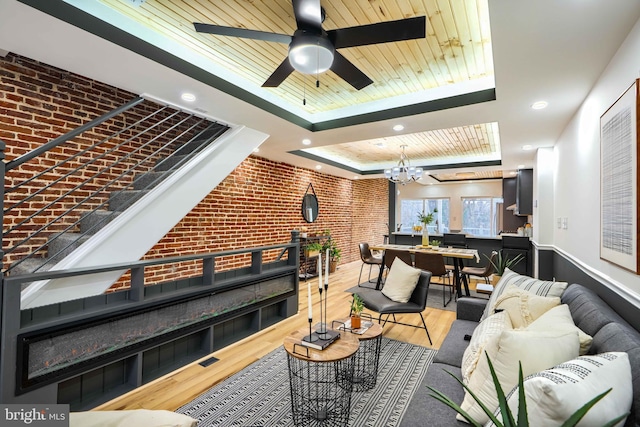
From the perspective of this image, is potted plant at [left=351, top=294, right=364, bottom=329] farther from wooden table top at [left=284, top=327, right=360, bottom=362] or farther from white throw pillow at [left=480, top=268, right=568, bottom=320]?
white throw pillow at [left=480, top=268, right=568, bottom=320]

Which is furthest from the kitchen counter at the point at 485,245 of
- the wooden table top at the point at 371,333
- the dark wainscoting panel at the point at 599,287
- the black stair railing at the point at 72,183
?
A: the black stair railing at the point at 72,183

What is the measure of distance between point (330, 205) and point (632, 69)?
6.05 metres

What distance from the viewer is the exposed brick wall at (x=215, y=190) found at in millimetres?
2670

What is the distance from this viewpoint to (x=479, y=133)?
4.62 metres

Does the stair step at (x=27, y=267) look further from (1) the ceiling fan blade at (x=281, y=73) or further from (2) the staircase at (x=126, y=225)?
(1) the ceiling fan blade at (x=281, y=73)

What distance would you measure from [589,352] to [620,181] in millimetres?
931

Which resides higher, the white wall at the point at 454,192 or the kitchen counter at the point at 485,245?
the white wall at the point at 454,192

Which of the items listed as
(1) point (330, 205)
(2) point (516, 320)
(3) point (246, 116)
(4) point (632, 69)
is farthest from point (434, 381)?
(1) point (330, 205)

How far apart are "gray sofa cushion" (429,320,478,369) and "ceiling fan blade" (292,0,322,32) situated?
2.15 meters

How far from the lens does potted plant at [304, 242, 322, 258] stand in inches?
244

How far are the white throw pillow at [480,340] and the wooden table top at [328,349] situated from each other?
646mm

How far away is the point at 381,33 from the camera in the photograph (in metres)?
1.78

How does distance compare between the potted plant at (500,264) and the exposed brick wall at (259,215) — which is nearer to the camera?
the exposed brick wall at (259,215)

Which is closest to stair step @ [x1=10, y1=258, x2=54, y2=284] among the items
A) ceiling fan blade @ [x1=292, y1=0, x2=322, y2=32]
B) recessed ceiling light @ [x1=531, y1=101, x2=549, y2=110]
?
ceiling fan blade @ [x1=292, y1=0, x2=322, y2=32]
